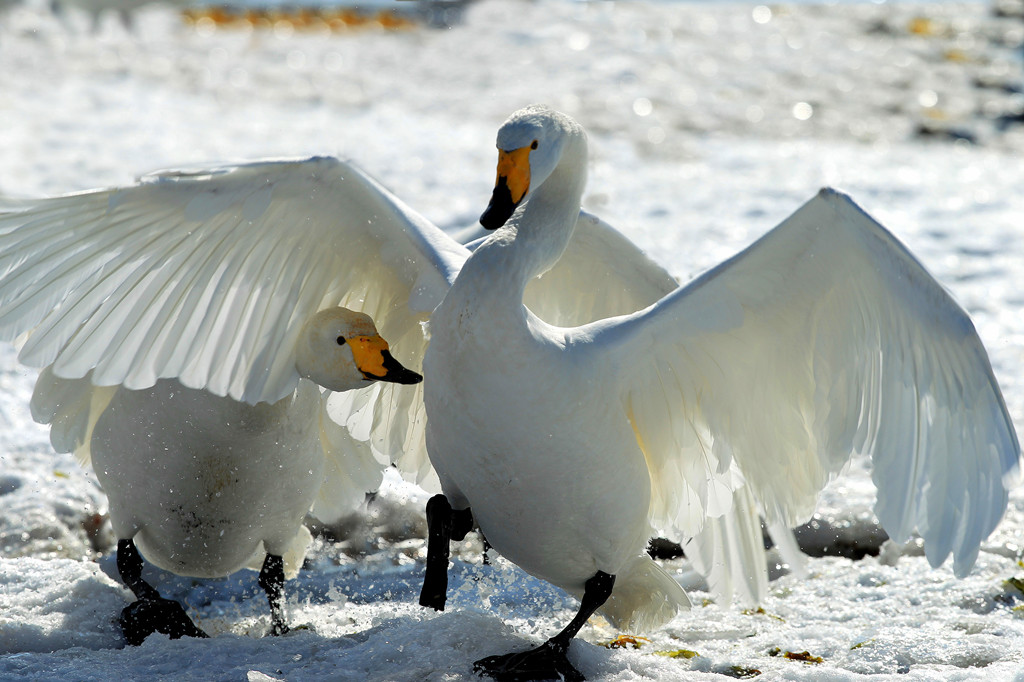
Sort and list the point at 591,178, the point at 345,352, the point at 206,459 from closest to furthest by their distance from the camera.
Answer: the point at 345,352 < the point at 206,459 < the point at 591,178

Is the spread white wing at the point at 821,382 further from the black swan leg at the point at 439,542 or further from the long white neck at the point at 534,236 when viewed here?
the black swan leg at the point at 439,542

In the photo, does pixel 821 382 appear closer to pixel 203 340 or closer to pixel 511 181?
pixel 511 181

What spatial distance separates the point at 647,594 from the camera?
4477 mm

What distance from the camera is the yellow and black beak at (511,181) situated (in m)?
3.66

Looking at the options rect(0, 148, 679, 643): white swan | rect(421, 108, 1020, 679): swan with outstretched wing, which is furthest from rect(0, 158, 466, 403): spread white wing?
rect(421, 108, 1020, 679): swan with outstretched wing

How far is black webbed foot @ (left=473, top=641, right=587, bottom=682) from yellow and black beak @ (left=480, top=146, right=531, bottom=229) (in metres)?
1.45

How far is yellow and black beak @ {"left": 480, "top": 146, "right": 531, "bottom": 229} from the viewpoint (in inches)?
144

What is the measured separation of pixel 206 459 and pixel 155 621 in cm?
65

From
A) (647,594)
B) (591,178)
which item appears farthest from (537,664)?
(591,178)

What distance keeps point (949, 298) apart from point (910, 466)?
57 cm

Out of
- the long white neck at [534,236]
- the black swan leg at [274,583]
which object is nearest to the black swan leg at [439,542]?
the long white neck at [534,236]

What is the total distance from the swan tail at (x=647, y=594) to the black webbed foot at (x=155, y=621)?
1.63 metres

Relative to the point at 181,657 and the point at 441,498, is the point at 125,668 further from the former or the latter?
the point at 441,498

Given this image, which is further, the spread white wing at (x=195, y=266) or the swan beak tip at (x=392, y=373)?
the swan beak tip at (x=392, y=373)
